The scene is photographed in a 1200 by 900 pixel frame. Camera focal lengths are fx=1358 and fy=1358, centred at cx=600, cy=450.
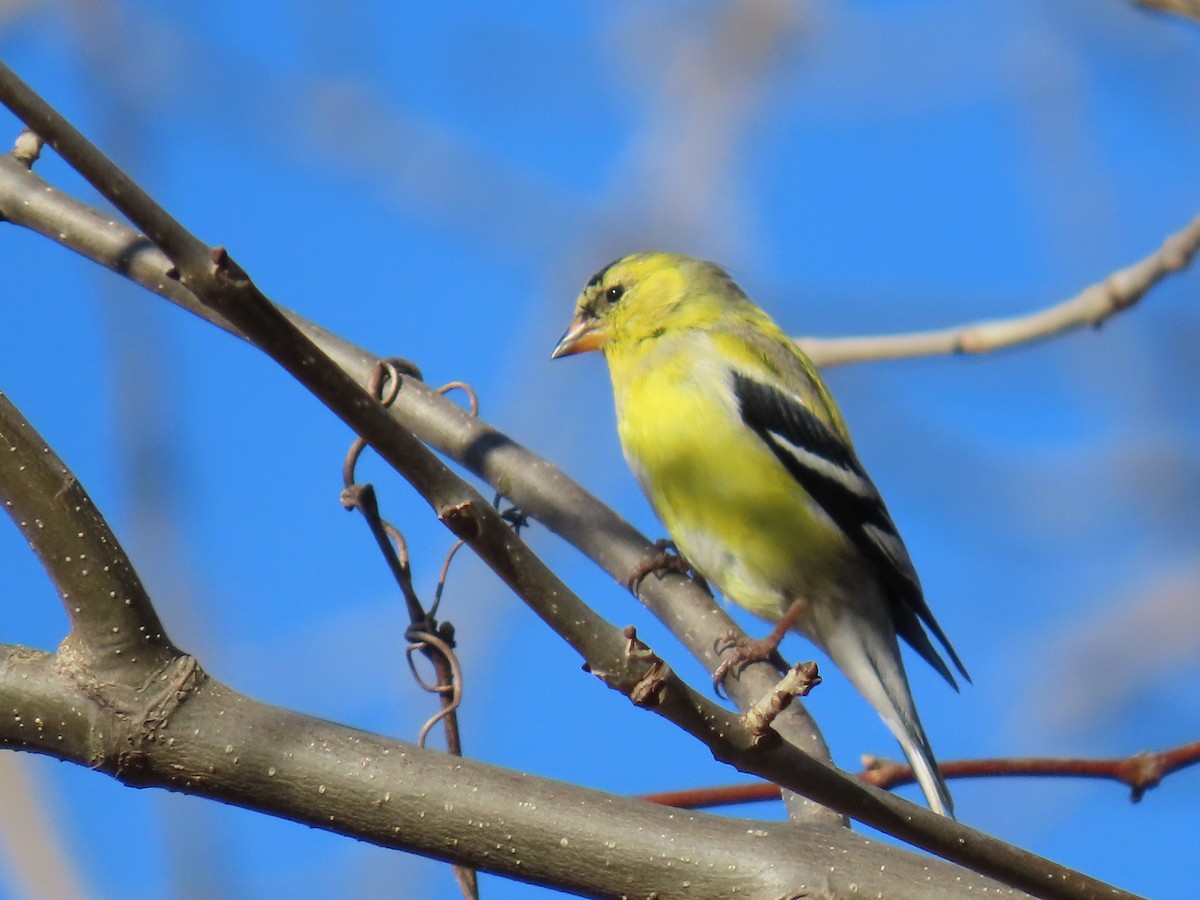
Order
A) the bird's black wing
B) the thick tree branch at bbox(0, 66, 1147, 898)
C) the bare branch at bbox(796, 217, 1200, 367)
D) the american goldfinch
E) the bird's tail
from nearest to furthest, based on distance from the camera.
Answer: the thick tree branch at bbox(0, 66, 1147, 898)
the bare branch at bbox(796, 217, 1200, 367)
the bird's tail
the american goldfinch
the bird's black wing

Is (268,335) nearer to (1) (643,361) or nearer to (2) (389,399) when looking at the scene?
(2) (389,399)

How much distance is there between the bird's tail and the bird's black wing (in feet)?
0.34

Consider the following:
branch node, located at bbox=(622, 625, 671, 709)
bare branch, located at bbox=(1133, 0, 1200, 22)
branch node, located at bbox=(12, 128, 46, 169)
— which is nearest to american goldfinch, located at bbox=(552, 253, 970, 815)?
branch node, located at bbox=(12, 128, 46, 169)

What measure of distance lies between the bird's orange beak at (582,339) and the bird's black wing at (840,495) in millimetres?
675

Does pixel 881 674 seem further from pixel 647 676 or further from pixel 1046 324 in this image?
pixel 647 676

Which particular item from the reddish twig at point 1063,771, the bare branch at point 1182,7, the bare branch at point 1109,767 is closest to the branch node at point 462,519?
the reddish twig at point 1063,771

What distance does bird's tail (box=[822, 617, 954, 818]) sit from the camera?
3.87m

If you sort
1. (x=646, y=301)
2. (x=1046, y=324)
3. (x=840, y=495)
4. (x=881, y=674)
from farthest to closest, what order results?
1. (x=646, y=301)
2. (x=840, y=495)
3. (x=881, y=674)
4. (x=1046, y=324)

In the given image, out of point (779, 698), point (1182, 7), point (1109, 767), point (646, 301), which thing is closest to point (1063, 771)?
point (1109, 767)

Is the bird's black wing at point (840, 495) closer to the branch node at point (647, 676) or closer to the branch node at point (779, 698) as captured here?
the branch node at point (779, 698)

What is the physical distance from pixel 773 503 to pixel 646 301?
1.02 meters

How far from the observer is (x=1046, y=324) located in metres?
2.40

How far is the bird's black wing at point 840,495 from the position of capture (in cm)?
423

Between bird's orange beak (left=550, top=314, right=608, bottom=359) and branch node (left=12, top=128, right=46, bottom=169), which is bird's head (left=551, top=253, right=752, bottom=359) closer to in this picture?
bird's orange beak (left=550, top=314, right=608, bottom=359)
